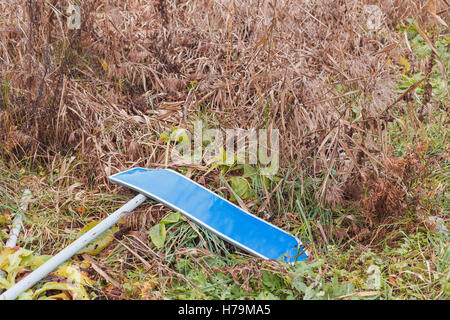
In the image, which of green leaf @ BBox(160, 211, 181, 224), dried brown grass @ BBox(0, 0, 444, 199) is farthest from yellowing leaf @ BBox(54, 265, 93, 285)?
dried brown grass @ BBox(0, 0, 444, 199)

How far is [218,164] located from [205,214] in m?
0.37

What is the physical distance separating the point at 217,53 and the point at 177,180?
1.16 meters

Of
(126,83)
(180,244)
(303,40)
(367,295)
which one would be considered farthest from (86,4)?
(367,295)

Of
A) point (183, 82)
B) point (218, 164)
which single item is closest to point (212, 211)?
point (218, 164)

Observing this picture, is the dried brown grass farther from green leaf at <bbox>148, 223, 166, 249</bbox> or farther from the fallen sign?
green leaf at <bbox>148, 223, 166, 249</bbox>

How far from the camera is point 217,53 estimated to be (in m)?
3.26

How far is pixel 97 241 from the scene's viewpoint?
2.24m

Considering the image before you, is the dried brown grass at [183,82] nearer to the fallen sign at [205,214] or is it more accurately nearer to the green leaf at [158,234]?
the fallen sign at [205,214]

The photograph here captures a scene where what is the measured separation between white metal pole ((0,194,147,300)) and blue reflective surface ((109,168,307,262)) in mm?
123

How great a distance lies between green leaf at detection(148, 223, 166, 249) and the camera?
2250mm

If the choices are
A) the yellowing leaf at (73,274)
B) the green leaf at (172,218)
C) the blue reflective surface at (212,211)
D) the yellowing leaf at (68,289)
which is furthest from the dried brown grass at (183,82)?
the yellowing leaf at (68,289)

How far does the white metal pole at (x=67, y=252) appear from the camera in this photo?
1.80m

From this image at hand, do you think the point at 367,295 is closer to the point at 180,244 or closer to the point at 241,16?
the point at 180,244

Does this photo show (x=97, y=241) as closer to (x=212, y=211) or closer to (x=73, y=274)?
(x=73, y=274)
